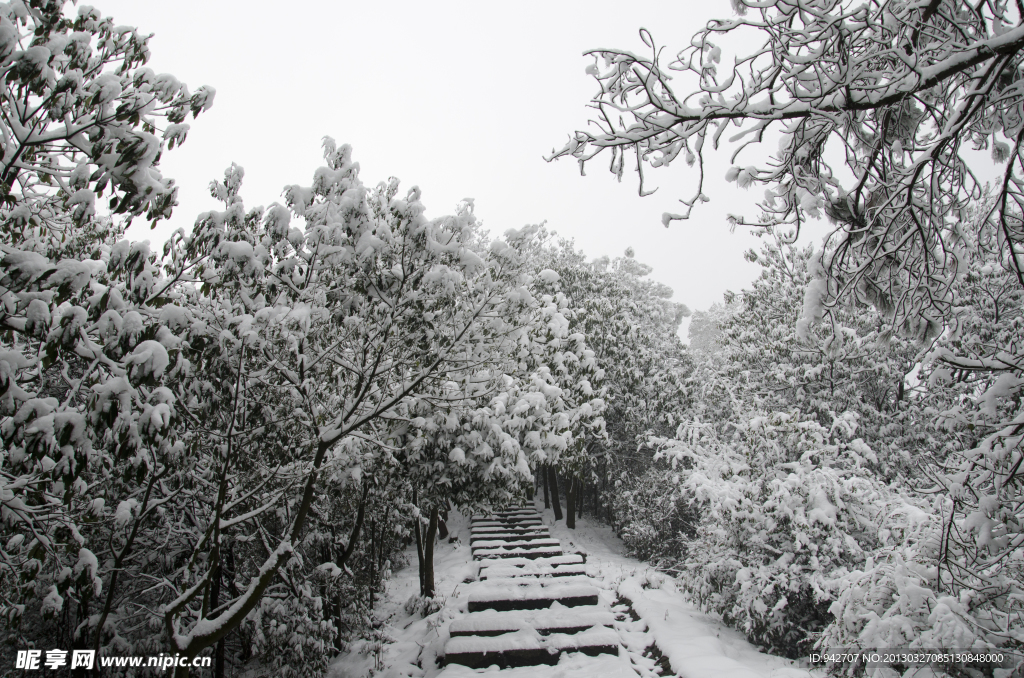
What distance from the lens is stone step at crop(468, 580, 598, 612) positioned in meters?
6.10

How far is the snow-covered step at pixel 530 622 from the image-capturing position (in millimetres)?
5473

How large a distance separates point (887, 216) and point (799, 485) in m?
4.93

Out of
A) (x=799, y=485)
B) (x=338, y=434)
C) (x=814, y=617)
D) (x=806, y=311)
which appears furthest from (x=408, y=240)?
(x=814, y=617)

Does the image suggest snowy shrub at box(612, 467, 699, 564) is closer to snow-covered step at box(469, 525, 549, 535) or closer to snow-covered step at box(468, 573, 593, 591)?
snow-covered step at box(469, 525, 549, 535)

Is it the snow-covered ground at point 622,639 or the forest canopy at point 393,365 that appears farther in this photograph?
the snow-covered ground at point 622,639

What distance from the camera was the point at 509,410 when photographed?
7367 millimetres

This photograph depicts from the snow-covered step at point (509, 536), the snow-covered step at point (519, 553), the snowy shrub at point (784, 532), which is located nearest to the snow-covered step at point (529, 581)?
the snow-covered step at point (519, 553)

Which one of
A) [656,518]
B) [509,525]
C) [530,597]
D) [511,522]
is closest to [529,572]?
[530,597]

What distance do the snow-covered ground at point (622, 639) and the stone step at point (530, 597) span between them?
0.33m

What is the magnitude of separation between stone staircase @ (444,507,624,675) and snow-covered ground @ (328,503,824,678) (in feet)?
0.43

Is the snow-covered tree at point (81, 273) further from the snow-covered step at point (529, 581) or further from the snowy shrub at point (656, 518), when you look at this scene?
the snowy shrub at point (656, 518)

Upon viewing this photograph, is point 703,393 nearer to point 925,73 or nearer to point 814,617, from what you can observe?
point 814,617

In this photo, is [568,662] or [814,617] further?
[814,617]

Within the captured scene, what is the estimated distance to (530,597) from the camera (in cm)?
611
